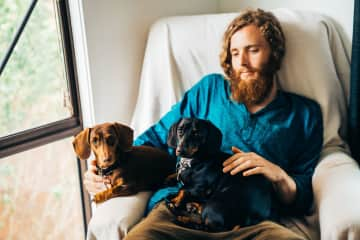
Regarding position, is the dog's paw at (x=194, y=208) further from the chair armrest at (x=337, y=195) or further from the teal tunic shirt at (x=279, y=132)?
the chair armrest at (x=337, y=195)

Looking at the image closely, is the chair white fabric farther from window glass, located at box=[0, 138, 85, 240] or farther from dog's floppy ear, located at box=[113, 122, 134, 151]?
window glass, located at box=[0, 138, 85, 240]

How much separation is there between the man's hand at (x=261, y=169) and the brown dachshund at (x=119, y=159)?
10.1 inches

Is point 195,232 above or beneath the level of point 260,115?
beneath

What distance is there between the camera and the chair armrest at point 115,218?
1458mm

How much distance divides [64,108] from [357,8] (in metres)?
1.17

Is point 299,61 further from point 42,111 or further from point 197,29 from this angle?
point 42,111

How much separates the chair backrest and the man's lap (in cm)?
43

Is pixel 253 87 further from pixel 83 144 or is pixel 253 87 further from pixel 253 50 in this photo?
pixel 83 144

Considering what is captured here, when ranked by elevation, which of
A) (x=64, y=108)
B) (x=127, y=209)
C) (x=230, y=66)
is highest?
(x=230, y=66)

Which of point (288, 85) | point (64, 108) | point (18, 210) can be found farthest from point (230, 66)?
point (18, 210)

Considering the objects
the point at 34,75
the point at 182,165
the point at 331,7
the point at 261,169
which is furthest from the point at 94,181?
the point at 331,7

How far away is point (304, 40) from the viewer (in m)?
1.73

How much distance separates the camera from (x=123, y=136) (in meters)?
1.50

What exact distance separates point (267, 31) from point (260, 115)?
0.91ft
